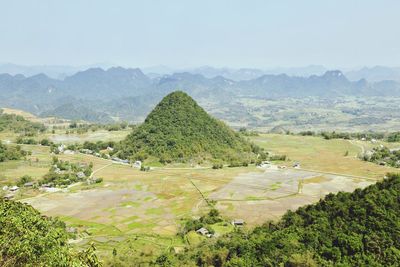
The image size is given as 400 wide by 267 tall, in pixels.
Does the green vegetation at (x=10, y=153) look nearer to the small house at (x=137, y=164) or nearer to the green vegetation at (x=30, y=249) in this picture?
the small house at (x=137, y=164)

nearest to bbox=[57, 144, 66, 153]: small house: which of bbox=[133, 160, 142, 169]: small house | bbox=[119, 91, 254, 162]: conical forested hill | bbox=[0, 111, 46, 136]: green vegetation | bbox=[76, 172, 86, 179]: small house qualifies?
bbox=[119, 91, 254, 162]: conical forested hill

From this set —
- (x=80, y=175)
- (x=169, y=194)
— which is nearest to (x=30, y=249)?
(x=169, y=194)

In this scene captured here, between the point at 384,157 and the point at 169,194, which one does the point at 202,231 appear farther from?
the point at 384,157

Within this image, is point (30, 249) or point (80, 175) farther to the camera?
point (80, 175)

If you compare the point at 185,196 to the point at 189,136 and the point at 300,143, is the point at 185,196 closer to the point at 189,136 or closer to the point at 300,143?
the point at 189,136

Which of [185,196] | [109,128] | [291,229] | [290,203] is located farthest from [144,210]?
[109,128]
